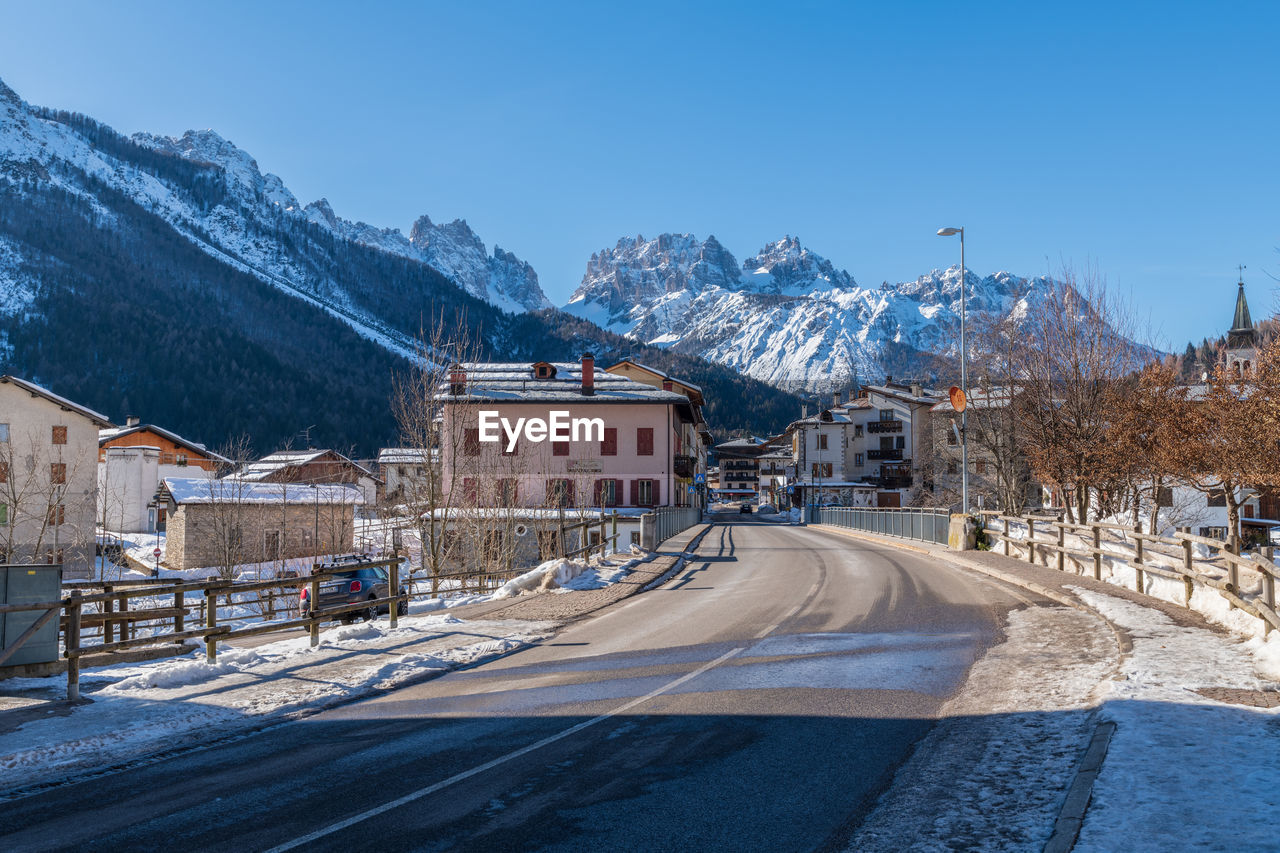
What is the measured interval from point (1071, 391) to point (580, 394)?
3612 cm

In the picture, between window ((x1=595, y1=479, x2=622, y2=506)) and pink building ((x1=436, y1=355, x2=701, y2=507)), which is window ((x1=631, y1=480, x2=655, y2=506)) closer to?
pink building ((x1=436, y1=355, x2=701, y2=507))

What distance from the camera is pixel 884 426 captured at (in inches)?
3812

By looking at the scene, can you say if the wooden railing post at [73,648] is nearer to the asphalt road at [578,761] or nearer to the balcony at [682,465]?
the asphalt road at [578,761]

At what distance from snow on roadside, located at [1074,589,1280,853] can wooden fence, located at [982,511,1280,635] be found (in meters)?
1.60

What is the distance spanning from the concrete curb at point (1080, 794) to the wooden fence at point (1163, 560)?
13.8ft

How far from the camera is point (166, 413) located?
470ft

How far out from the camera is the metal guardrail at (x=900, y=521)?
3209cm

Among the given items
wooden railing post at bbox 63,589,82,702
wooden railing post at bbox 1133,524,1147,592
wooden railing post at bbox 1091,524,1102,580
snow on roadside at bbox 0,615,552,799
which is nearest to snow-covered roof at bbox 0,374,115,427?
snow on roadside at bbox 0,615,552,799

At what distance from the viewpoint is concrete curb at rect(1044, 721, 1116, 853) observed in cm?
504

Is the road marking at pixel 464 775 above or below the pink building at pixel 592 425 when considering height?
below

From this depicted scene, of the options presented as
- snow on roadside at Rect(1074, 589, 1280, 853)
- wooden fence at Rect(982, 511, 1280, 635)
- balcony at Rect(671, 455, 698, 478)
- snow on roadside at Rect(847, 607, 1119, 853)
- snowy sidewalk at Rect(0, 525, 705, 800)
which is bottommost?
snowy sidewalk at Rect(0, 525, 705, 800)

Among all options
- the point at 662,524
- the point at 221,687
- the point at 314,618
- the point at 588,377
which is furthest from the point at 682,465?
the point at 221,687

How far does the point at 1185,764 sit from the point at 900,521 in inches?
1279

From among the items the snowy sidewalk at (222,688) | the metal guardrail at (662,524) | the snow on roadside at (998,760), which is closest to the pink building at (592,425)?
the metal guardrail at (662,524)
